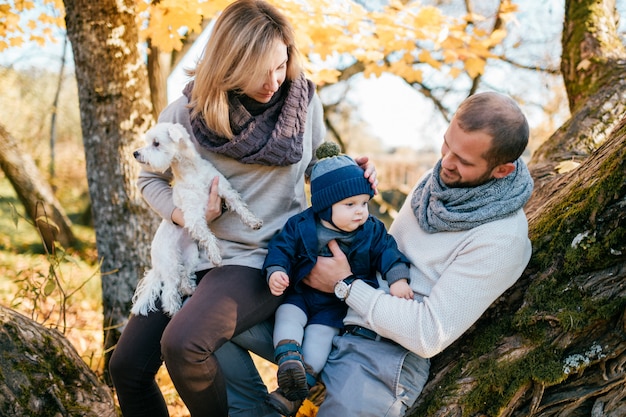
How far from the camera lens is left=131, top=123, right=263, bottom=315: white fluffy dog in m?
2.32

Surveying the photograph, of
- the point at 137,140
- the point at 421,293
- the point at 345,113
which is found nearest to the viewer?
the point at 421,293

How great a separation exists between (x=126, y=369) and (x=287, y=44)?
1.52 m

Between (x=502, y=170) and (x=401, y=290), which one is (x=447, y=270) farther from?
(x=502, y=170)

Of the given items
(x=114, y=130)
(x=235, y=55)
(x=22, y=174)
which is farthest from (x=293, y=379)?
(x=22, y=174)

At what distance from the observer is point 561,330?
1.86 metres

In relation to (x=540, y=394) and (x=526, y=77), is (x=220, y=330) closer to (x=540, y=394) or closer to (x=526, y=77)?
(x=540, y=394)

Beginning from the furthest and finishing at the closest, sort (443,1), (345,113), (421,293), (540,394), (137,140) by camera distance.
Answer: (345,113) → (443,1) → (137,140) → (421,293) → (540,394)

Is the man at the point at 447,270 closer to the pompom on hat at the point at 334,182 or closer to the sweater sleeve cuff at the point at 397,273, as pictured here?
the sweater sleeve cuff at the point at 397,273

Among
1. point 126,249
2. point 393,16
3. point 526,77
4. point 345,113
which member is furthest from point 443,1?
point 126,249

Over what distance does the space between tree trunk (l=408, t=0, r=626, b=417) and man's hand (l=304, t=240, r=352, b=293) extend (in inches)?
19.5

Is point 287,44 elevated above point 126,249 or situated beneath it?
elevated above

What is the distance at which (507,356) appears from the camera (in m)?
1.92

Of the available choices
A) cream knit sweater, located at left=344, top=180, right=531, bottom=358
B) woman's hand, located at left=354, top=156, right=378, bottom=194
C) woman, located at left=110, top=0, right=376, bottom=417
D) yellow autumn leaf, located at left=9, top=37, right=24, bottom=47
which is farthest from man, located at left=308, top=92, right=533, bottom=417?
yellow autumn leaf, located at left=9, top=37, right=24, bottom=47

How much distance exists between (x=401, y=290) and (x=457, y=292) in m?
0.25
